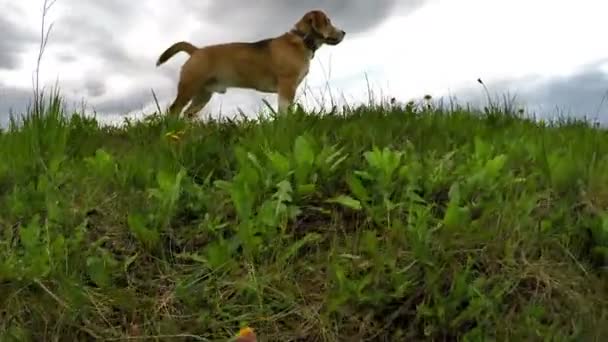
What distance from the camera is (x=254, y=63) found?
9.49 meters

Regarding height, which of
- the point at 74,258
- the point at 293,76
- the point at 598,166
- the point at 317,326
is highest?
the point at 293,76

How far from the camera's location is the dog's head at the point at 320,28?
356 inches

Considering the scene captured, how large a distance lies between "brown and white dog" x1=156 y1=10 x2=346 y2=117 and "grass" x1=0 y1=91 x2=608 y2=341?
601 cm

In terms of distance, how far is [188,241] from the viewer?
2.62m

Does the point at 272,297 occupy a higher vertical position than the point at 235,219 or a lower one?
lower

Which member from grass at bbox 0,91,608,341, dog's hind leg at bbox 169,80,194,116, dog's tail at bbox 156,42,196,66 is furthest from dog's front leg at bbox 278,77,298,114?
grass at bbox 0,91,608,341

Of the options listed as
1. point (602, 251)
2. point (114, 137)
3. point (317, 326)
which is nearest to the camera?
point (317, 326)

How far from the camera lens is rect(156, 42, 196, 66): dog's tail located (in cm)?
926

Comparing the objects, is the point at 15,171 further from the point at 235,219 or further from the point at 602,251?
the point at 602,251

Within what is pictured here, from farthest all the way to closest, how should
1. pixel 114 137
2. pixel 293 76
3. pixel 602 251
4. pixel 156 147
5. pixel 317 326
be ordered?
pixel 293 76
pixel 114 137
pixel 156 147
pixel 602 251
pixel 317 326

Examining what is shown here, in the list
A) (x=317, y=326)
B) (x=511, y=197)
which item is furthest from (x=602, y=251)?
(x=317, y=326)

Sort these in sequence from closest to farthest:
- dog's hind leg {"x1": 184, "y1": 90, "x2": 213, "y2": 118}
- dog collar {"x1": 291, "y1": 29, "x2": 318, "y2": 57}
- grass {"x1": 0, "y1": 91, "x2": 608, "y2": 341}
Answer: grass {"x1": 0, "y1": 91, "x2": 608, "y2": 341}
dog collar {"x1": 291, "y1": 29, "x2": 318, "y2": 57}
dog's hind leg {"x1": 184, "y1": 90, "x2": 213, "y2": 118}

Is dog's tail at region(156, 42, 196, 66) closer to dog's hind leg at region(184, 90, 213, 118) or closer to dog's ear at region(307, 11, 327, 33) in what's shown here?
dog's hind leg at region(184, 90, 213, 118)

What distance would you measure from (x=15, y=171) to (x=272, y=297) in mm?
1395
